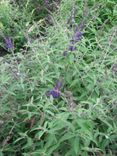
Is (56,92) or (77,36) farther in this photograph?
(77,36)

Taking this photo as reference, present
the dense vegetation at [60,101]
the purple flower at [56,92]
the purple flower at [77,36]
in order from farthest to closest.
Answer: the purple flower at [77,36] → the purple flower at [56,92] → the dense vegetation at [60,101]

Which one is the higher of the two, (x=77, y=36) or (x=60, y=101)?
(x=77, y=36)

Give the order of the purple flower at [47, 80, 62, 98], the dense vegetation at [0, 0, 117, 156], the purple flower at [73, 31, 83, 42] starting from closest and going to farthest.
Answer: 1. the dense vegetation at [0, 0, 117, 156]
2. the purple flower at [47, 80, 62, 98]
3. the purple flower at [73, 31, 83, 42]

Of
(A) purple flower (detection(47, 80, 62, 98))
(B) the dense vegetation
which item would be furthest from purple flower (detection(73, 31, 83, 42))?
(A) purple flower (detection(47, 80, 62, 98))

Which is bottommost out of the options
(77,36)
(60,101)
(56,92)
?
(60,101)

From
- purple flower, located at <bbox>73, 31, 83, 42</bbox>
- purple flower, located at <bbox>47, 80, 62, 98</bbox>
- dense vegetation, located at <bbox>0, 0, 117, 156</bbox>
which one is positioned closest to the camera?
dense vegetation, located at <bbox>0, 0, 117, 156</bbox>

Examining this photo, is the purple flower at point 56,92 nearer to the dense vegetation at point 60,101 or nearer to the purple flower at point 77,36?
the dense vegetation at point 60,101

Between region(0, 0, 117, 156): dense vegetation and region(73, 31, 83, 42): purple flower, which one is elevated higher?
region(73, 31, 83, 42): purple flower

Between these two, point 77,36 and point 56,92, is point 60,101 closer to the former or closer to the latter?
point 56,92

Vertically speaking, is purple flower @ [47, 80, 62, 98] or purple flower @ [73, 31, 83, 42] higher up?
purple flower @ [73, 31, 83, 42]

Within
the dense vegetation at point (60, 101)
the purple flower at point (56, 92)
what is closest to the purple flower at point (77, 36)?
the dense vegetation at point (60, 101)

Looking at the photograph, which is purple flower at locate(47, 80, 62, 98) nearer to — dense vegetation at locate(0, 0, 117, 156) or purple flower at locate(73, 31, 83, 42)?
dense vegetation at locate(0, 0, 117, 156)

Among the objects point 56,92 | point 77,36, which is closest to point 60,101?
point 56,92

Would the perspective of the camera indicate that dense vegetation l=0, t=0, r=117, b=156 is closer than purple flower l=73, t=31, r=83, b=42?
Yes
